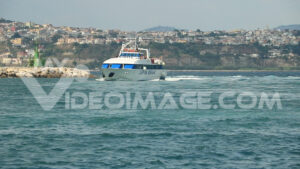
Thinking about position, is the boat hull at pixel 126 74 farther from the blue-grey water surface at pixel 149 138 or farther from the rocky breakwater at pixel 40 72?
the blue-grey water surface at pixel 149 138

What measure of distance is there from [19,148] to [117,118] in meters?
10.2

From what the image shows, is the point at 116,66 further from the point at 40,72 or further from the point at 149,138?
the point at 149,138

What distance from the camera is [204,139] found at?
2289 cm

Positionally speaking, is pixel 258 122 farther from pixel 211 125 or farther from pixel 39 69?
pixel 39 69

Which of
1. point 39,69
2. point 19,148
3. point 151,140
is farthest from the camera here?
point 39,69

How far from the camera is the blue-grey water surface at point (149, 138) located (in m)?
18.6

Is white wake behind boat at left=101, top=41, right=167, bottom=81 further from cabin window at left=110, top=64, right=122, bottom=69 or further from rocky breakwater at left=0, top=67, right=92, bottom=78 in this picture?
rocky breakwater at left=0, top=67, right=92, bottom=78

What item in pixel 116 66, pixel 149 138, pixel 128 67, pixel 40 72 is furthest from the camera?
pixel 40 72

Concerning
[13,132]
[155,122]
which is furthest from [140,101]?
[13,132]

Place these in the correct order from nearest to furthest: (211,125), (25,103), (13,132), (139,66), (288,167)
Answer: (288,167) < (13,132) < (211,125) < (25,103) < (139,66)

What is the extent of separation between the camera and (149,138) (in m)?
23.2

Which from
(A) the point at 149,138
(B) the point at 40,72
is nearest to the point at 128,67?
(B) the point at 40,72

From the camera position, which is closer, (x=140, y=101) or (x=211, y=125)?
(x=211, y=125)

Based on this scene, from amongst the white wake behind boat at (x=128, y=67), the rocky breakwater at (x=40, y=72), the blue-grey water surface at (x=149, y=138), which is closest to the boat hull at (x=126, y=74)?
the white wake behind boat at (x=128, y=67)
